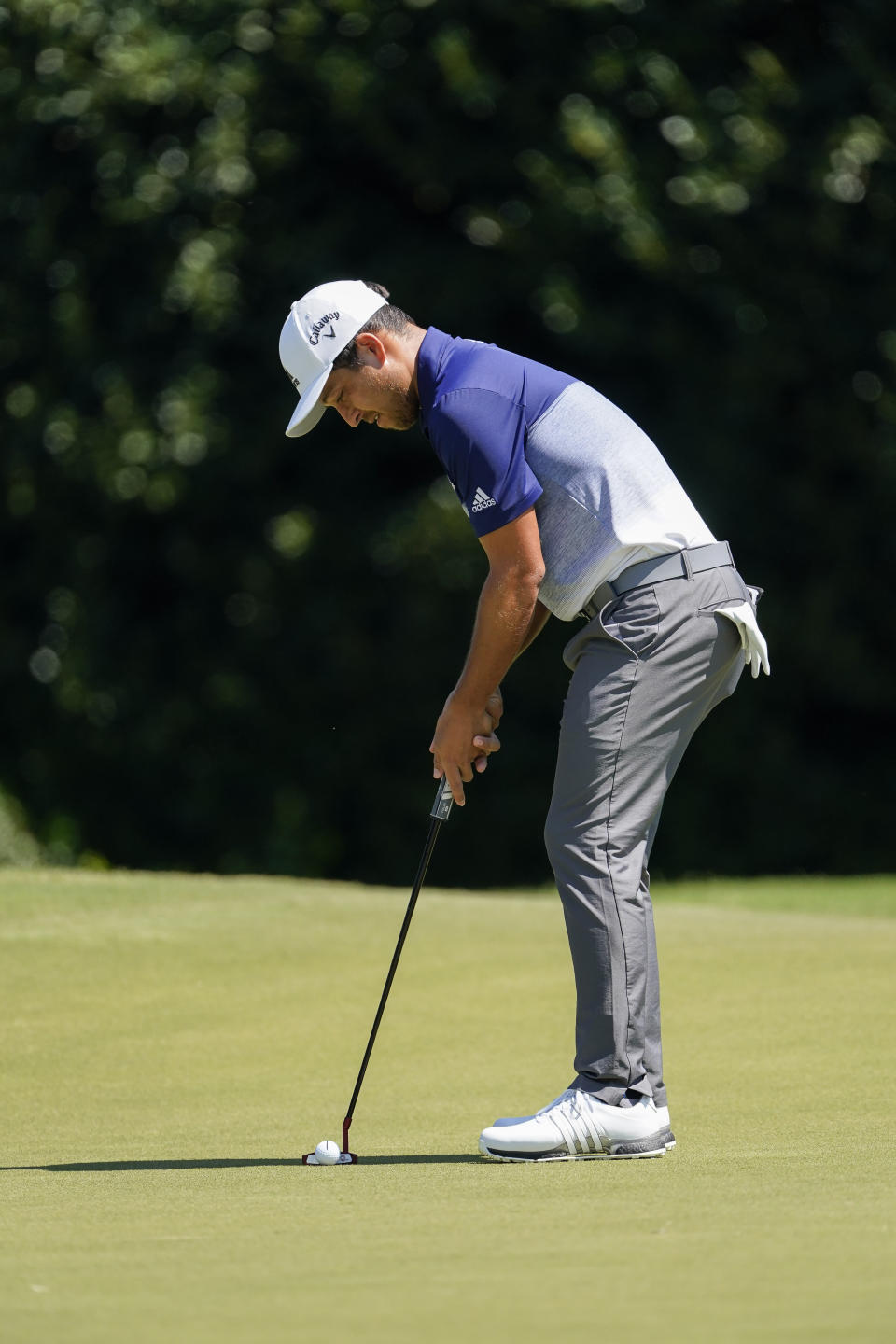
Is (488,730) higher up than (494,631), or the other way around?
(494,631)

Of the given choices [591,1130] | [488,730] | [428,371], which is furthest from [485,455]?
[591,1130]

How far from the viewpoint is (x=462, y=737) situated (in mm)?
4453

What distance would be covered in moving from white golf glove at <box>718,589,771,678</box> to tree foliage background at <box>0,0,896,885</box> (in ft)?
29.9

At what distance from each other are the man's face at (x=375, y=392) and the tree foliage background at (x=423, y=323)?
30.0 feet

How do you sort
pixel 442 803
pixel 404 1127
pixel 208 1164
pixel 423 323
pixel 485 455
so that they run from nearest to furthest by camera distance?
pixel 485 455 < pixel 208 1164 < pixel 442 803 < pixel 404 1127 < pixel 423 323

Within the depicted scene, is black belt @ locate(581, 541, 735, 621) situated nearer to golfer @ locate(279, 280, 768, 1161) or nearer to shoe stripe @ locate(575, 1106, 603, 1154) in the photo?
golfer @ locate(279, 280, 768, 1161)

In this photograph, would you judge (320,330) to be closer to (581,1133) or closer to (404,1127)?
(581,1133)

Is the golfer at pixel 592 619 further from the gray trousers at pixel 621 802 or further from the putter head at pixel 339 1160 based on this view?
the putter head at pixel 339 1160

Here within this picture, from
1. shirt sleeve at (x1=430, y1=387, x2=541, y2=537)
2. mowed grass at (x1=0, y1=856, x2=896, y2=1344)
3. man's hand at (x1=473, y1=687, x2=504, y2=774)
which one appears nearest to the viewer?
mowed grass at (x1=0, y1=856, x2=896, y2=1344)

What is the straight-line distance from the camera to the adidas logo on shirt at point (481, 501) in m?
4.28

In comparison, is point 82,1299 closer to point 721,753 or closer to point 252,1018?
point 252,1018

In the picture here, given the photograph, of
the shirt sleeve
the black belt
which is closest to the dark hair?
the shirt sleeve

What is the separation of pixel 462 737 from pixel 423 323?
10090mm

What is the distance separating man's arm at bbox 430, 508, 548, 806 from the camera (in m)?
4.30
